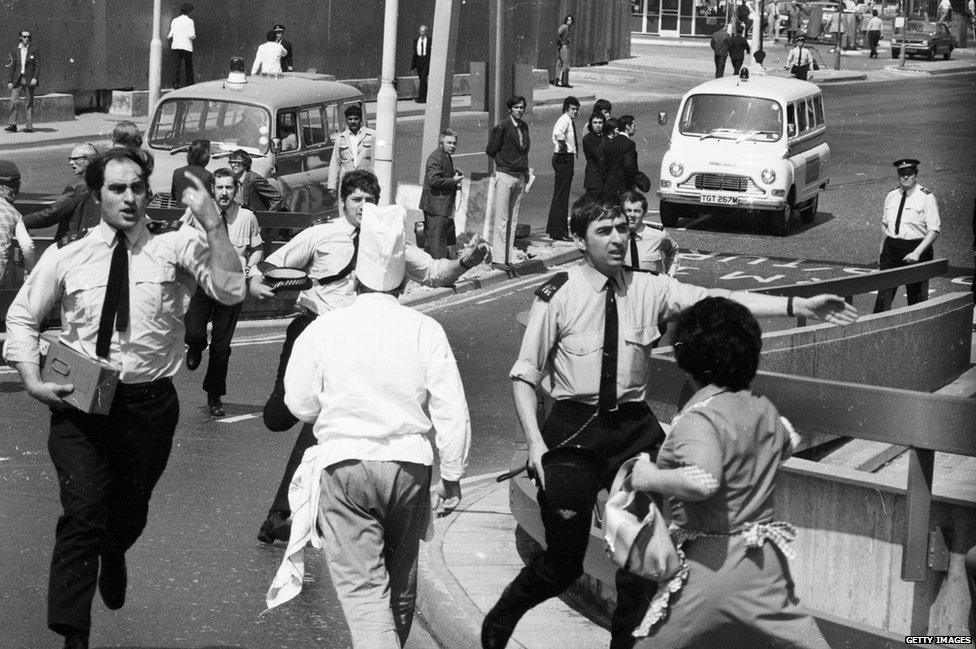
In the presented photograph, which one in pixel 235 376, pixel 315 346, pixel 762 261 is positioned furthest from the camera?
pixel 762 261

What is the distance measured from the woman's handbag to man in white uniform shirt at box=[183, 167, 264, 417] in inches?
246

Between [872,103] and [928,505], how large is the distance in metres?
41.9

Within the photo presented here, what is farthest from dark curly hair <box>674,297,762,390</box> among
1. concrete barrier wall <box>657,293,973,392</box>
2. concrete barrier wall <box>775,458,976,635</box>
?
concrete barrier wall <box>657,293,973,392</box>

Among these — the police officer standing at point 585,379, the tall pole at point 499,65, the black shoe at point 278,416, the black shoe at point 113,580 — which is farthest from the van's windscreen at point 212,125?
the police officer standing at point 585,379

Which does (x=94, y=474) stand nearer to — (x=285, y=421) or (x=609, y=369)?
(x=285, y=421)

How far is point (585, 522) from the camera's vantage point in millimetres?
5727

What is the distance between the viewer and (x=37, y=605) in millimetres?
6777

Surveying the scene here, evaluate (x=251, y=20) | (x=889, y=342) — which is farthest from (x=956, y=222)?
(x=251, y=20)

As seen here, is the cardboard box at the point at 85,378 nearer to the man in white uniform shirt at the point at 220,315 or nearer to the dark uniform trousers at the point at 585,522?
the dark uniform trousers at the point at 585,522

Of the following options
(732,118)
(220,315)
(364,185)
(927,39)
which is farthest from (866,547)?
(927,39)

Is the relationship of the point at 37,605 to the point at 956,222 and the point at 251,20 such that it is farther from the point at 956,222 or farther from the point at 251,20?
the point at 251,20

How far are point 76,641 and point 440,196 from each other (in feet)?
40.9

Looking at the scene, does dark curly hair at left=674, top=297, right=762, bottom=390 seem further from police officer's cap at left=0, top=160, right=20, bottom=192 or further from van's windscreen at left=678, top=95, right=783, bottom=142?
van's windscreen at left=678, top=95, right=783, bottom=142

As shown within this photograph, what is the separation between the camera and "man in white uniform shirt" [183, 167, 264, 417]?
36.0ft
